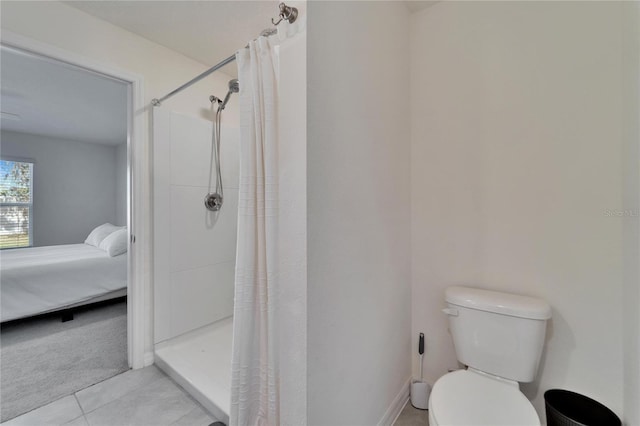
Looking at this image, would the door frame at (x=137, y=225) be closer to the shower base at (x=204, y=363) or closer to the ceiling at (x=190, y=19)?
the shower base at (x=204, y=363)

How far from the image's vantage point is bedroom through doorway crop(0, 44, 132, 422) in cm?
179

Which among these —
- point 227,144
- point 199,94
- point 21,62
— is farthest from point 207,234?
point 21,62

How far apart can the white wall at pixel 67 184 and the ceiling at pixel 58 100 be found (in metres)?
0.26

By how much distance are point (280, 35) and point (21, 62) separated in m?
2.53

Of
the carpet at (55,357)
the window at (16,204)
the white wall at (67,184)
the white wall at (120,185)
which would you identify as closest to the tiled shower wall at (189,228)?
the carpet at (55,357)

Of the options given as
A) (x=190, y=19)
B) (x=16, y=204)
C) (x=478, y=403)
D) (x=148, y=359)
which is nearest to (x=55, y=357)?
(x=148, y=359)

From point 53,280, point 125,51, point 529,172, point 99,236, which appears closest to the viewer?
point 529,172

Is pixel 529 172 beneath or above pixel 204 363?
above

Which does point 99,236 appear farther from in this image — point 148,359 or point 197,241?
point 148,359

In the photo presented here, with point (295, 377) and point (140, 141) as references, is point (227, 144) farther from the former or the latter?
point (295, 377)

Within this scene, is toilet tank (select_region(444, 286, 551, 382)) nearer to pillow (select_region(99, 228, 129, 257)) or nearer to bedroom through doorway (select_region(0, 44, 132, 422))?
bedroom through doorway (select_region(0, 44, 132, 422))

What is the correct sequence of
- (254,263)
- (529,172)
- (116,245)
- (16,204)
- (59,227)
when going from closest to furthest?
1. (254,263)
2. (529,172)
3. (116,245)
4. (16,204)
5. (59,227)

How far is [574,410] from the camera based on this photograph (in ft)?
3.86

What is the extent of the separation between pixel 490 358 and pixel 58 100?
14.4ft
